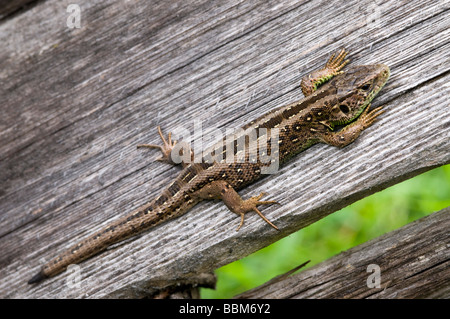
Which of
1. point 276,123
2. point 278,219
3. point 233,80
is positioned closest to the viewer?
point 278,219

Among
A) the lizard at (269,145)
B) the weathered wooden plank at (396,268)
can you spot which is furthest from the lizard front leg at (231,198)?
the weathered wooden plank at (396,268)

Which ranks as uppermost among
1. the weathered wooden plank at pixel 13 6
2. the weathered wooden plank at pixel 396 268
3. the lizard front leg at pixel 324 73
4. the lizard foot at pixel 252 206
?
the weathered wooden plank at pixel 13 6

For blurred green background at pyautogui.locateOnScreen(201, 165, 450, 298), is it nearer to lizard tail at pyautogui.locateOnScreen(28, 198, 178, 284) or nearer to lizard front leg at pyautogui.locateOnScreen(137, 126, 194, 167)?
lizard tail at pyautogui.locateOnScreen(28, 198, 178, 284)

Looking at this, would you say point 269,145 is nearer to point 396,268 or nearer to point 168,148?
point 168,148

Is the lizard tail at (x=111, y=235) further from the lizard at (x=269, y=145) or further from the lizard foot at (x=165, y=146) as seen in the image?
Result: the lizard foot at (x=165, y=146)

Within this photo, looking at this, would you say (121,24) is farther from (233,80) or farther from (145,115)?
(233,80)

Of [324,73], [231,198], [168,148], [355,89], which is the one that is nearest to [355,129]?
[324,73]

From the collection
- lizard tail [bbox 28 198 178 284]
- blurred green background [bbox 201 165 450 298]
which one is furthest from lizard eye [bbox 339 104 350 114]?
blurred green background [bbox 201 165 450 298]
